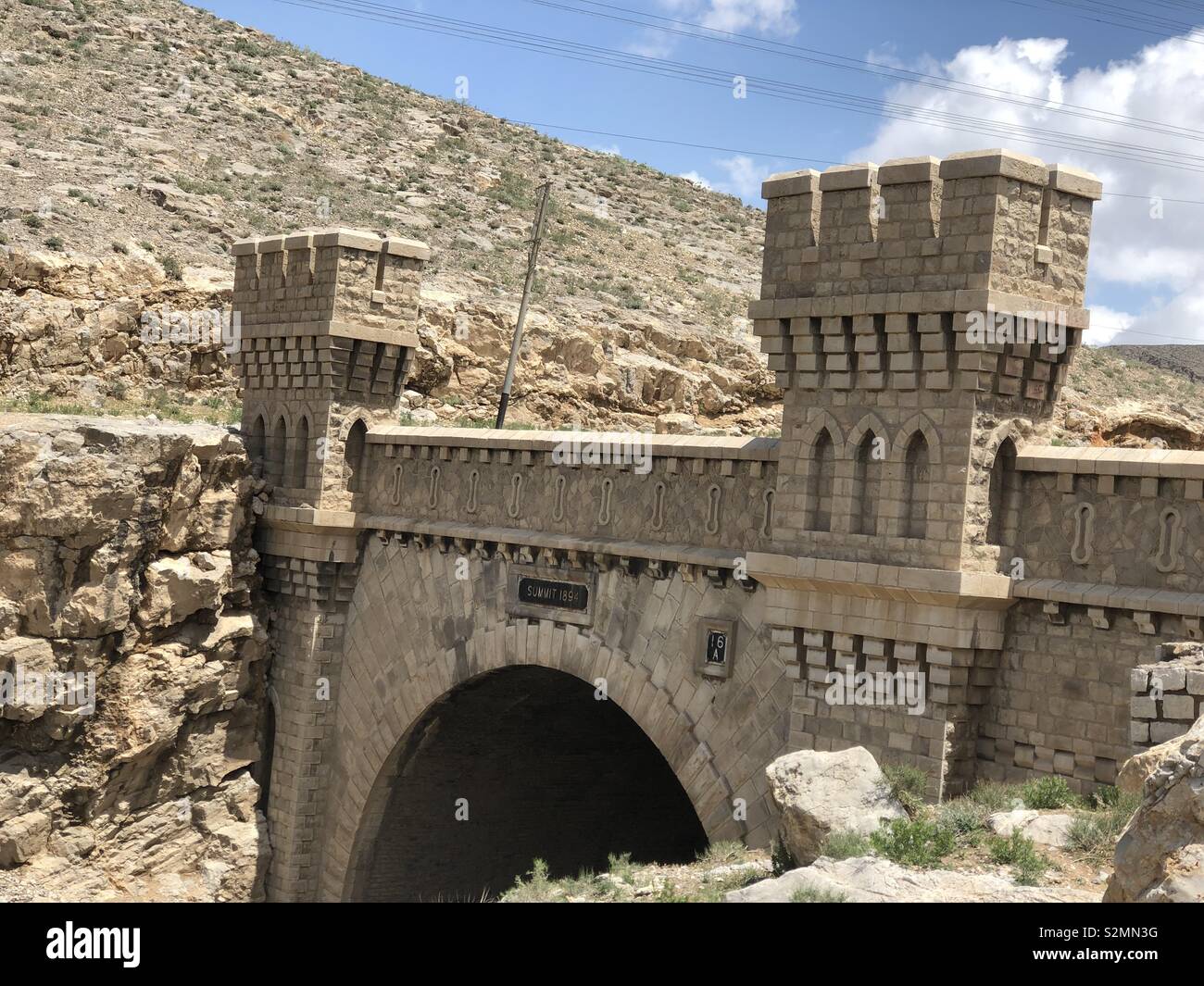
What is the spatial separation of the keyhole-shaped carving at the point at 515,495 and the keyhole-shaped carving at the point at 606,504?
→ 1.50 meters

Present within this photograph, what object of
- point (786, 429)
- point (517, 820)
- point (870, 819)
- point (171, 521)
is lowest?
point (517, 820)

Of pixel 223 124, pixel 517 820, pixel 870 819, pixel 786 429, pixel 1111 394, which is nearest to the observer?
pixel 870 819

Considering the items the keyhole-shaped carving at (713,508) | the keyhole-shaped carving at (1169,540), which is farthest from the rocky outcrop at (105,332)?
the keyhole-shaped carving at (1169,540)

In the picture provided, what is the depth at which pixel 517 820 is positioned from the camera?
65.5 feet

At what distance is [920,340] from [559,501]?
5.45 m

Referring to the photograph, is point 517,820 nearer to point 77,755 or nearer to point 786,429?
point 77,755

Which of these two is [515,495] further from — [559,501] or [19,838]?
[19,838]

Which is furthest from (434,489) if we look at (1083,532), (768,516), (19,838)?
(1083,532)

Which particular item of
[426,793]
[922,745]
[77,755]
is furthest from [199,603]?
[922,745]

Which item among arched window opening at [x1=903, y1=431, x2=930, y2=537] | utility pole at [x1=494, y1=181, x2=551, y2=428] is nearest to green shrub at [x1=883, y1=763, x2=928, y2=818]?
arched window opening at [x1=903, y1=431, x2=930, y2=537]

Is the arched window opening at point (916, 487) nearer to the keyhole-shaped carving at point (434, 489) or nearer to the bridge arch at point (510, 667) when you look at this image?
the bridge arch at point (510, 667)

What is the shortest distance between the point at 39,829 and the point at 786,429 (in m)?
11.2

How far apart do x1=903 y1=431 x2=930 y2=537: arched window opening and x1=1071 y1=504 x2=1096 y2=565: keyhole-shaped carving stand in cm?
119

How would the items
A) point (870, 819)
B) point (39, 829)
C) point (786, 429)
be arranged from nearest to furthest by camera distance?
point (870, 819) < point (786, 429) < point (39, 829)
